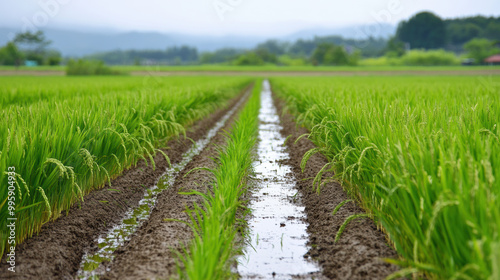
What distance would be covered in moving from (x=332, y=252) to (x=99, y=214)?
2004 millimetres

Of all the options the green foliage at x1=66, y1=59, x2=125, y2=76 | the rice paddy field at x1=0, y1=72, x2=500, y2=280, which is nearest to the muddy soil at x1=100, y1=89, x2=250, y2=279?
the rice paddy field at x1=0, y1=72, x2=500, y2=280

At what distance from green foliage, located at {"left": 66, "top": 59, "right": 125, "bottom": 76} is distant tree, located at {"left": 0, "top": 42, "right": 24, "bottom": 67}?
28496 mm

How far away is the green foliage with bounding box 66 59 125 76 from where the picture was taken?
125 ft

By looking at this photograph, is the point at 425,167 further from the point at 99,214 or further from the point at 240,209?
the point at 99,214

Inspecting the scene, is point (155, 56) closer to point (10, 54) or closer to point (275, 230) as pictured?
point (10, 54)

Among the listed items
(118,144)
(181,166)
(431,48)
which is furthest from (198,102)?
(431,48)

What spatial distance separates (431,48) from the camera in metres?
92.4

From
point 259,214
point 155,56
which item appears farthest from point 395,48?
point 259,214

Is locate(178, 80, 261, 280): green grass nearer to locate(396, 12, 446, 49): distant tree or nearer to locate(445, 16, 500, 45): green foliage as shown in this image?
locate(396, 12, 446, 49): distant tree

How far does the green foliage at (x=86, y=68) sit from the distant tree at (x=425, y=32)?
74.6 meters

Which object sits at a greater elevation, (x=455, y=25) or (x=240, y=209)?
(x=455, y=25)

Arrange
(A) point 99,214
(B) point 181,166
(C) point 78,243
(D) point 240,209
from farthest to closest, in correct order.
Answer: (B) point 181,166 → (D) point 240,209 → (A) point 99,214 → (C) point 78,243

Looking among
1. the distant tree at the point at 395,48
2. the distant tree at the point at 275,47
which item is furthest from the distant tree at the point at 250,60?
the distant tree at the point at 275,47

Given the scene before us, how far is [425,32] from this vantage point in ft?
306
